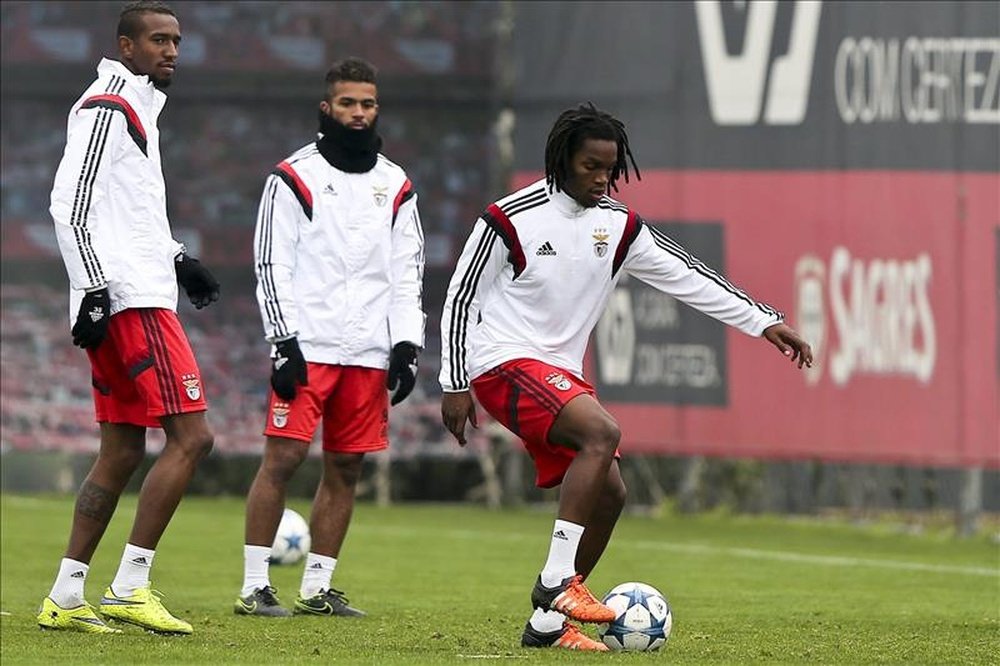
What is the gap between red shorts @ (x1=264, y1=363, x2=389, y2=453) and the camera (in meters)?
9.54

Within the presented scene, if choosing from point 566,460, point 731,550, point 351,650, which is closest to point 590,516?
point 566,460

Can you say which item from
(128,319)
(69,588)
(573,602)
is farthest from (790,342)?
(69,588)

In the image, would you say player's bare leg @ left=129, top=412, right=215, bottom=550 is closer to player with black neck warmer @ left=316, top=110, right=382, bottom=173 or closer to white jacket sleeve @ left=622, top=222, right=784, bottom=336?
white jacket sleeve @ left=622, top=222, right=784, bottom=336

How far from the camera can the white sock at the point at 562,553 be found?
7730 mm

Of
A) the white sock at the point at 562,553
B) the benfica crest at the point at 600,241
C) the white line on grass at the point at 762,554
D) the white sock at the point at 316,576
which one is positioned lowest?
the white line on grass at the point at 762,554

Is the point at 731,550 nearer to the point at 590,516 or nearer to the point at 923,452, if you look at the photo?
the point at 923,452

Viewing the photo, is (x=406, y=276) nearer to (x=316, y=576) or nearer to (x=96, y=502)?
(x=316, y=576)

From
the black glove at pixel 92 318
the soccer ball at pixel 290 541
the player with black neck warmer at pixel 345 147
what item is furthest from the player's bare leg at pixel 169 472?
the soccer ball at pixel 290 541

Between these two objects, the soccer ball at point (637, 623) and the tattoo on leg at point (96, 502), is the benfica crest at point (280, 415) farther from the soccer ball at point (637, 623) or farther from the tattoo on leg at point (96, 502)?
the soccer ball at point (637, 623)

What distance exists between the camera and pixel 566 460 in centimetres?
822

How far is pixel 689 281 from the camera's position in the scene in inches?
329

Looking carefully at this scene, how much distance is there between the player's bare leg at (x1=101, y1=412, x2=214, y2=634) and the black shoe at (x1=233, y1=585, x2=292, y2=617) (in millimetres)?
956

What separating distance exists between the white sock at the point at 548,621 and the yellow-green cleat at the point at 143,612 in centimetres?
133

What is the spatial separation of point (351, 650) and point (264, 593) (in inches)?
63.7
